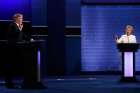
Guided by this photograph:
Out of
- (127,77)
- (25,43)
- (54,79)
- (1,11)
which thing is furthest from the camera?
(1,11)

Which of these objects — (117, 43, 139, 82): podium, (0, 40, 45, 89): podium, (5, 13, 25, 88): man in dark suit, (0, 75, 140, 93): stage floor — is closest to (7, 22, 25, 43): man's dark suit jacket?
(5, 13, 25, 88): man in dark suit

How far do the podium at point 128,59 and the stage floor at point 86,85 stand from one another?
0.36m

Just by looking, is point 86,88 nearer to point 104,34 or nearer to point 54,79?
point 54,79

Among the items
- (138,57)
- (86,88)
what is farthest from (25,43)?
(138,57)

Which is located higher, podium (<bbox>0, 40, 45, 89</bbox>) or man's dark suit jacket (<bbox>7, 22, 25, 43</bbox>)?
man's dark suit jacket (<bbox>7, 22, 25, 43</bbox>)

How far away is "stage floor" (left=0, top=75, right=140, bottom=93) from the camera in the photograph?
1442 cm

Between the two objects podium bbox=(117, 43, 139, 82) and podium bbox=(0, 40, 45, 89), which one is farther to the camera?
podium bbox=(117, 43, 139, 82)

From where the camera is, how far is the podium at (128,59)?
664 inches

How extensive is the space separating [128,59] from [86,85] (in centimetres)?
166

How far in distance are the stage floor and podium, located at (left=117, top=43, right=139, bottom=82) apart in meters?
0.36

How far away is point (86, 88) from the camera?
15.2 meters

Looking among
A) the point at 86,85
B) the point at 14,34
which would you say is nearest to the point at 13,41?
the point at 14,34

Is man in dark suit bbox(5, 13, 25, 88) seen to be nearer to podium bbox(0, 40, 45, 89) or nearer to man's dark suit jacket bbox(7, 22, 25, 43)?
man's dark suit jacket bbox(7, 22, 25, 43)

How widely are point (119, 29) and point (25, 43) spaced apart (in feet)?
19.5
